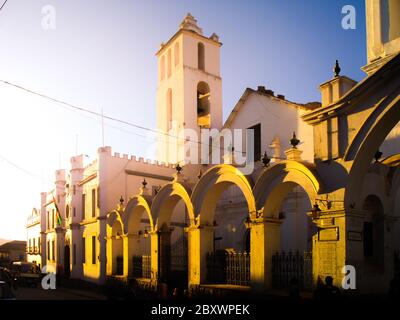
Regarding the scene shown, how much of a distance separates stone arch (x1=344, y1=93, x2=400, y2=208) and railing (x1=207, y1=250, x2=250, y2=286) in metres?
4.57

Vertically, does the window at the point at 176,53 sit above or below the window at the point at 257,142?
above

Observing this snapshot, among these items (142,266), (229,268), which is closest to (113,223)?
(142,266)

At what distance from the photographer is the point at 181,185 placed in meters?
17.5

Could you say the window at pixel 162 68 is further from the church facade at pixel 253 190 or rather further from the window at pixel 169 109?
the window at pixel 169 109

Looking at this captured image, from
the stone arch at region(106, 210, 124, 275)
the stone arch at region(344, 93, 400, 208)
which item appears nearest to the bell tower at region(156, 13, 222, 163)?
the stone arch at region(106, 210, 124, 275)

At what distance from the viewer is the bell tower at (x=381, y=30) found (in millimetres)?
16317

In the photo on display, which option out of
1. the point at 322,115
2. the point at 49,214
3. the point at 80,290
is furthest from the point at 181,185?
the point at 49,214

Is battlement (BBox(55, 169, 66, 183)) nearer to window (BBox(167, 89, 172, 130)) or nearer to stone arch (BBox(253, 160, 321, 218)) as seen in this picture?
window (BBox(167, 89, 172, 130))

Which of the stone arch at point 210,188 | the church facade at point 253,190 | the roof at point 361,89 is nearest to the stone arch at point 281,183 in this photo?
the church facade at point 253,190

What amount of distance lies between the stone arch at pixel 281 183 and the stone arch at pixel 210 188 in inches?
47.3

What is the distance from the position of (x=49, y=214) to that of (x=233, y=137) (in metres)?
21.6

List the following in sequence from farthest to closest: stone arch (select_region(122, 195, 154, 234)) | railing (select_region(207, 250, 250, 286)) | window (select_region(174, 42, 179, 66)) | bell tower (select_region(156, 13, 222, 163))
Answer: window (select_region(174, 42, 179, 66)) < bell tower (select_region(156, 13, 222, 163)) < stone arch (select_region(122, 195, 154, 234)) < railing (select_region(207, 250, 250, 286))

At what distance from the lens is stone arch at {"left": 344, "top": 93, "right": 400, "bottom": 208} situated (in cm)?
1086

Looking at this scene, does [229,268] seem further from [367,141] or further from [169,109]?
[169,109]
